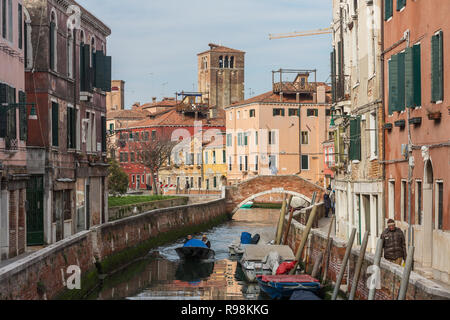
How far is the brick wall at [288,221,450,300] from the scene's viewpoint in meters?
11.8

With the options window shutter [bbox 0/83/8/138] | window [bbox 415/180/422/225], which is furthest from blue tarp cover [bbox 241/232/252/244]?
window [bbox 415/180/422/225]

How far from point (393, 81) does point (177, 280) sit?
10.9m

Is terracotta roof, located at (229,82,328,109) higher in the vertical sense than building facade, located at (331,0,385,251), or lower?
higher

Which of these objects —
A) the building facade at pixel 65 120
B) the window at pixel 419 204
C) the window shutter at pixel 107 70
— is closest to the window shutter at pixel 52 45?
the building facade at pixel 65 120

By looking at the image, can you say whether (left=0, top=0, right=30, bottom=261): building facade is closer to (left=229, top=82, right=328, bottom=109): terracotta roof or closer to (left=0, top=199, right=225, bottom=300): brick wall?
(left=0, top=199, right=225, bottom=300): brick wall

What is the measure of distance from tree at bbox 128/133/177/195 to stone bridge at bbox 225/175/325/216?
33.4 ft

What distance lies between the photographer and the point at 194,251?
30.5 meters

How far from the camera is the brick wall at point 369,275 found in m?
11.8

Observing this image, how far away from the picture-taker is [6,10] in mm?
20078

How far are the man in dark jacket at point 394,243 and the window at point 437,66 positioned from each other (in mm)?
2526
